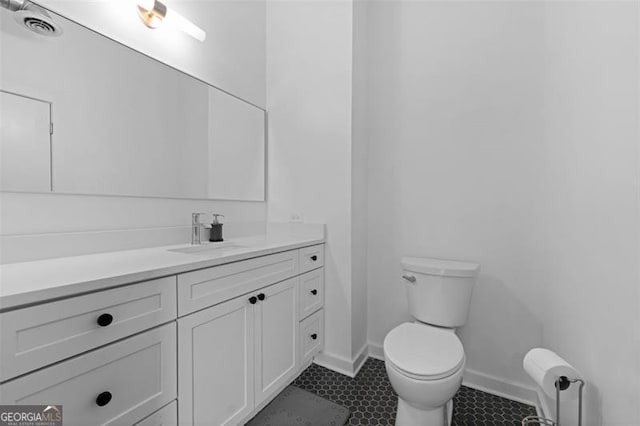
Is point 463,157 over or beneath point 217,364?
over

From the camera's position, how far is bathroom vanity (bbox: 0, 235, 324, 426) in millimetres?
651

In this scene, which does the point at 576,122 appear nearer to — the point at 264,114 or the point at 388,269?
the point at 388,269

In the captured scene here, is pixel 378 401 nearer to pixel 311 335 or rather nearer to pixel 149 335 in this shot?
pixel 311 335

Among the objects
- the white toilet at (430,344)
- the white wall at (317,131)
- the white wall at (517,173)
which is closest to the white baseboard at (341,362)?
the white wall at (317,131)

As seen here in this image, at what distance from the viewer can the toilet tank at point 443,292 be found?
1.45 meters

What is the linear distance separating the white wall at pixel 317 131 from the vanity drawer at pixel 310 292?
0.06 metres

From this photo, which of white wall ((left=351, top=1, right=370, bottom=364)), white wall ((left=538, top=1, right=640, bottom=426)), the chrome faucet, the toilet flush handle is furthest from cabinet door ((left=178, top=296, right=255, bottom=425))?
white wall ((left=538, top=1, right=640, bottom=426))

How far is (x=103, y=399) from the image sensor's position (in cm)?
76

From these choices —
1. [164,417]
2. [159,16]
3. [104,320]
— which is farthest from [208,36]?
[164,417]

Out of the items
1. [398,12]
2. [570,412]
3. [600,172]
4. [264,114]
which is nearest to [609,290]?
[600,172]

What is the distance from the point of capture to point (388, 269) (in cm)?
188

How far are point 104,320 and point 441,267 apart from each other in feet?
4.65

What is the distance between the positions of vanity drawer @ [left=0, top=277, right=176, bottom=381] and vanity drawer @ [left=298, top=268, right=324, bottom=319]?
793 mm

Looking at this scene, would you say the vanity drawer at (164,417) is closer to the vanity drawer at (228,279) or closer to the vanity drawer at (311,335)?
the vanity drawer at (228,279)
